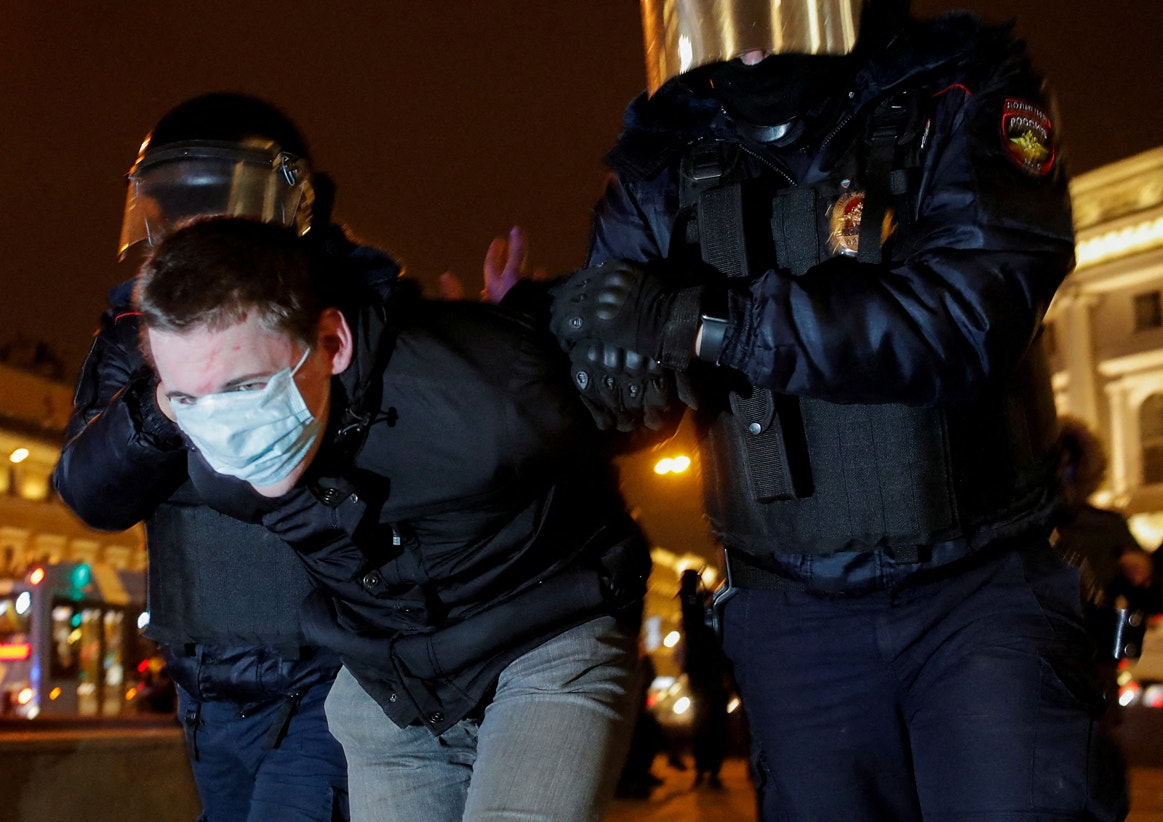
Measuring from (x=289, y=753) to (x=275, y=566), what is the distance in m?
0.51

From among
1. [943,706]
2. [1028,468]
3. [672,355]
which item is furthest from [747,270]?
[943,706]

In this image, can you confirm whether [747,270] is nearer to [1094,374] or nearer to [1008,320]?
[1008,320]

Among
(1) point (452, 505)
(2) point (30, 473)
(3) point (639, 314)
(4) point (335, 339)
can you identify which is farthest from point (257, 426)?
(2) point (30, 473)

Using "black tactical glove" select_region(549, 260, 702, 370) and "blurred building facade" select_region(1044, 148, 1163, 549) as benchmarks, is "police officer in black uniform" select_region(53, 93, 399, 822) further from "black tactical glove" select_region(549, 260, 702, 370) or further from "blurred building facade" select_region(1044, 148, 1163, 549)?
"blurred building facade" select_region(1044, 148, 1163, 549)

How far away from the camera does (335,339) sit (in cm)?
279

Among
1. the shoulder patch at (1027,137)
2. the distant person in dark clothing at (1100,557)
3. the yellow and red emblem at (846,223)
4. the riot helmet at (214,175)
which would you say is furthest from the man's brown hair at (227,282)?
the distant person in dark clothing at (1100,557)

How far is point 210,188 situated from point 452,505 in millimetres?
1749

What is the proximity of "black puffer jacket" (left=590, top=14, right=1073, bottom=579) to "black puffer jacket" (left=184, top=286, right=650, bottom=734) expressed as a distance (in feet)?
1.28

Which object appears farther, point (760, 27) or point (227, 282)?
point (760, 27)

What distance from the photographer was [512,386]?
2.71 metres

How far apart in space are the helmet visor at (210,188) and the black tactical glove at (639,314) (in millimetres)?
1694

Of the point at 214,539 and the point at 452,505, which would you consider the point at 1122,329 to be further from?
the point at 452,505

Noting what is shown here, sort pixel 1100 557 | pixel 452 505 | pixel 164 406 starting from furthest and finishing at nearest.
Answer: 1. pixel 1100 557
2. pixel 164 406
3. pixel 452 505

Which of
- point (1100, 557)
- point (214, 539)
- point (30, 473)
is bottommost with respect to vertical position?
point (30, 473)
